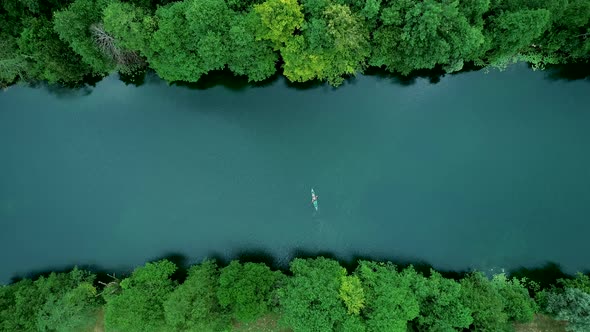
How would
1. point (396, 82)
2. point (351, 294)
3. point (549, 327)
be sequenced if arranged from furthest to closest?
point (396, 82) → point (549, 327) → point (351, 294)

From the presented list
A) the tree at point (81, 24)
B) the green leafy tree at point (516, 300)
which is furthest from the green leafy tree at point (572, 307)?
the tree at point (81, 24)

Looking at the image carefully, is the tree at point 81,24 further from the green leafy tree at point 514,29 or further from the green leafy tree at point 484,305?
the green leafy tree at point 484,305

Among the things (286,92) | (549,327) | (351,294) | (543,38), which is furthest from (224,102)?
(549,327)

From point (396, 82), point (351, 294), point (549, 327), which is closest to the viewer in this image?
point (351, 294)

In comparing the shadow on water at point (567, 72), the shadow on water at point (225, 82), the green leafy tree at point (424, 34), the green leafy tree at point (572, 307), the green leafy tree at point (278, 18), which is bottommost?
the green leafy tree at point (572, 307)

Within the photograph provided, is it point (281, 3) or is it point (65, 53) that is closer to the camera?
point (281, 3)

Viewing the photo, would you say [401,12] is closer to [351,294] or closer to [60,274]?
[351,294]

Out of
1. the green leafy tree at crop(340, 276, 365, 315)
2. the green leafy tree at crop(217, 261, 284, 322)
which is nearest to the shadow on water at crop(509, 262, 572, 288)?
the green leafy tree at crop(340, 276, 365, 315)
